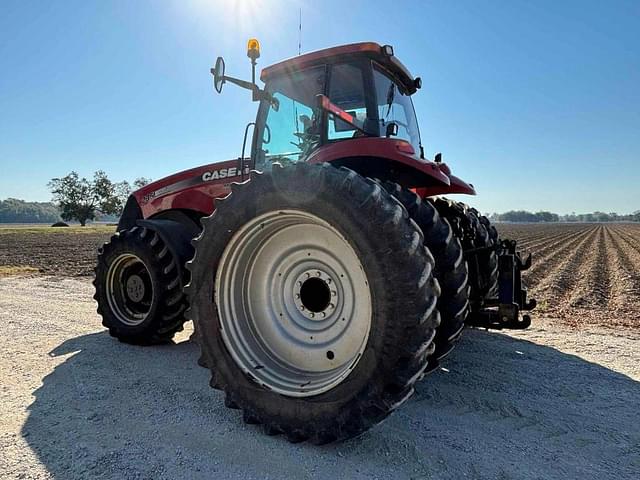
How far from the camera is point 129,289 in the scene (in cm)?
477

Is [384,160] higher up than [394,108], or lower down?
lower down

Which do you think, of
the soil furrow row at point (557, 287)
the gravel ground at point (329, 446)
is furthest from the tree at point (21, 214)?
the gravel ground at point (329, 446)

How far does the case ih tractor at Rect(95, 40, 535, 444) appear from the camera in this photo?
88.1 inches

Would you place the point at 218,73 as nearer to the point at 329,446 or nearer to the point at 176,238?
the point at 176,238

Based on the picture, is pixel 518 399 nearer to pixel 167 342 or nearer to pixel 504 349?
pixel 504 349

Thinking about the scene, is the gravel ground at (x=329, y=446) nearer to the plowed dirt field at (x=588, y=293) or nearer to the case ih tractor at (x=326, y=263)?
the case ih tractor at (x=326, y=263)

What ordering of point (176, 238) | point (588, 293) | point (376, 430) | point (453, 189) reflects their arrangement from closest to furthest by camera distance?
point (376, 430) → point (453, 189) → point (176, 238) → point (588, 293)

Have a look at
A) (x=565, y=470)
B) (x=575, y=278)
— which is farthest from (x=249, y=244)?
(x=575, y=278)

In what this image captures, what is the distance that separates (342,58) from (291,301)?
80.9 inches

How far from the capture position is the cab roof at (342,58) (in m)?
3.55

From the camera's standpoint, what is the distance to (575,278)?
417 inches

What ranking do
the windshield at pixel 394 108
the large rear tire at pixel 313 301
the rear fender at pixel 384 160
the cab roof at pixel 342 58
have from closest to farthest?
the large rear tire at pixel 313 301 → the rear fender at pixel 384 160 → the cab roof at pixel 342 58 → the windshield at pixel 394 108

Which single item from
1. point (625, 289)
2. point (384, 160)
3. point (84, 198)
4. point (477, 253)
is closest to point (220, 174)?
point (384, 160)

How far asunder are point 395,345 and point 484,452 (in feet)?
2.87
